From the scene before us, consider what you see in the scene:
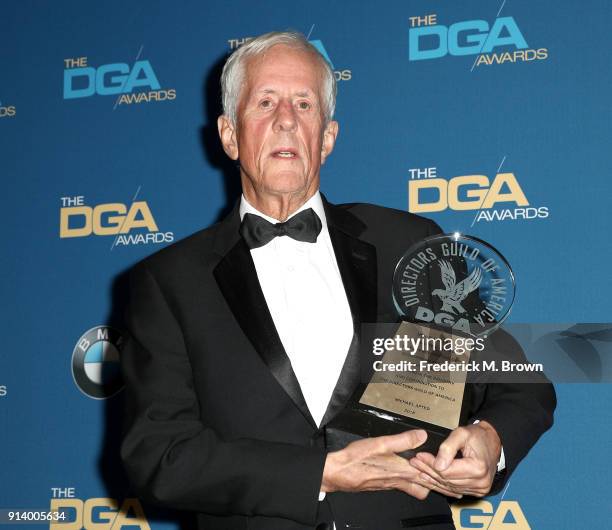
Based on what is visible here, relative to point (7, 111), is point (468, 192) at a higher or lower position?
lower

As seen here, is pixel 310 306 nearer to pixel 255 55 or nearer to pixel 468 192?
pixel 255 55

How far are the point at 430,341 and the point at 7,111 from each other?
2.82 metres

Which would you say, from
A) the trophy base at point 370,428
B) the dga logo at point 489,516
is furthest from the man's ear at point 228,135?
the dga logo at point 489,516

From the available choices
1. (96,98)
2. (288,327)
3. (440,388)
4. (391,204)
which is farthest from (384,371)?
(96,98)

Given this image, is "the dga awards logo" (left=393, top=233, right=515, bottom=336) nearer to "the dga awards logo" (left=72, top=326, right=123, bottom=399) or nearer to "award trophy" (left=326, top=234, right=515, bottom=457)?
"award trophy" (left=326, top=234, right=515, bottom=457)

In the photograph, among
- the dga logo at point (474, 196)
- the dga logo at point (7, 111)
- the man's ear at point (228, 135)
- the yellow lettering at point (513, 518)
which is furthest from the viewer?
the dga logo at point (7, 111)

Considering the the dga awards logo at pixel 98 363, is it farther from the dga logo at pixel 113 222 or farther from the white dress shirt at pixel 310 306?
the white dress shirt at pixel 310 306

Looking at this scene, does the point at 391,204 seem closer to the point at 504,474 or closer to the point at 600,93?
the point at 600,93

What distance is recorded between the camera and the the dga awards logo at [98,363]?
3.37 meters

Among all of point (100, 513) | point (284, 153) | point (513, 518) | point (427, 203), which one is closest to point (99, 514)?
point (100, 513)

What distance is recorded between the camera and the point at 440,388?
1.62 m

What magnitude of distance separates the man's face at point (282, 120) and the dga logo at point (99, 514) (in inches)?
72.5

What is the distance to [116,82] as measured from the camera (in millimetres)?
3586

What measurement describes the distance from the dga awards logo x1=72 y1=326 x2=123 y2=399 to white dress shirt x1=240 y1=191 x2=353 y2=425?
5.13 ft
